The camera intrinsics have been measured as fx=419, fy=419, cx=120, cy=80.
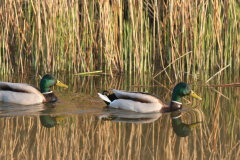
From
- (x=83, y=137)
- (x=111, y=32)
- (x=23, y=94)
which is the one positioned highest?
(x=111, y=32)

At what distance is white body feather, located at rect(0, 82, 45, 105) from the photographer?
729 centimetres

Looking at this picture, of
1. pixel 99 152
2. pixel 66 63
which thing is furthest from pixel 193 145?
pixel 66 63

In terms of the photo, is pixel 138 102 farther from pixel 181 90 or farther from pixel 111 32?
pixel 111 32

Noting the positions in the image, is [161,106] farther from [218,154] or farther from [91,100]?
[218,154]

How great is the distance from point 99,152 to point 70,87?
4121 mm

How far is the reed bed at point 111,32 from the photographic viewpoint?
867cm

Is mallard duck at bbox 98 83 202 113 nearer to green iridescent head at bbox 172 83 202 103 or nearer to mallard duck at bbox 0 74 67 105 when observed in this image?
green iridescent head at bbox 172 83 202 103

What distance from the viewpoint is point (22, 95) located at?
7.31 m

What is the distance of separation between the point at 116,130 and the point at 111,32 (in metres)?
3.88

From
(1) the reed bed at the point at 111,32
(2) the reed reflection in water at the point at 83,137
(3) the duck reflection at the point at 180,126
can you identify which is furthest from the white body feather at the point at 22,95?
(3) the duck reflection at the point at 180,126

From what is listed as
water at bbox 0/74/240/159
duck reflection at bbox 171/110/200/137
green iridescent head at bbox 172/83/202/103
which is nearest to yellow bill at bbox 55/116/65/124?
water at bbox 0/74/240/159

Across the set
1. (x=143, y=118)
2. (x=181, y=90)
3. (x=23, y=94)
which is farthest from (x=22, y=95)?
(x=181, y=90)

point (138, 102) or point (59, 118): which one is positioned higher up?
point (138, 102)

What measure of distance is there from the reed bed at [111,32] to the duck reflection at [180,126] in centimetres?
247
